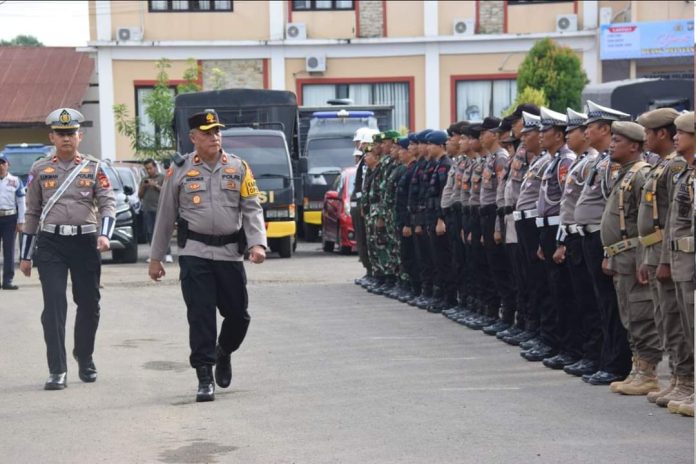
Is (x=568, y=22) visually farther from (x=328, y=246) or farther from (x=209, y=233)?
(x=209, y=233)

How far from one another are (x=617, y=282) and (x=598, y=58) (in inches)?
1287

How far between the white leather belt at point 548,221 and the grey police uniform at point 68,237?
11.9ft

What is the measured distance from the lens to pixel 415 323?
1578cm

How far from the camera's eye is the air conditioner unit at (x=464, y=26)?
42.7 m

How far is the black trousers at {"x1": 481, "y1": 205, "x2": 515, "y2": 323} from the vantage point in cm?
1452

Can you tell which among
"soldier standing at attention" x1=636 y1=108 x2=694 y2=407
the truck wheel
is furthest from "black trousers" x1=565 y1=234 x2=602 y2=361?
the truck wheel

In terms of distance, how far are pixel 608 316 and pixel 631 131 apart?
1520mm

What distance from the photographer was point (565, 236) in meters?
11.6

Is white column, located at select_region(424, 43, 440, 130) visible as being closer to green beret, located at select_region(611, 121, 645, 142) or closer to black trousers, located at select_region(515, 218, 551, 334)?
black trousers, located at select_region(515, 218, 551, 334)

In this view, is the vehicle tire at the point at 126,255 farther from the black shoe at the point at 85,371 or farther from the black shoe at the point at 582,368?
the black shoe at the point at 582,368

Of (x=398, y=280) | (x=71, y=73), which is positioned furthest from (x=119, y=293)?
(x=71, y=73)

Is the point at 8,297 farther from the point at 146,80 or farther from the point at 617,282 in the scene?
the point at 146,80

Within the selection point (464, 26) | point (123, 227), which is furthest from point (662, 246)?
point (464, 26)

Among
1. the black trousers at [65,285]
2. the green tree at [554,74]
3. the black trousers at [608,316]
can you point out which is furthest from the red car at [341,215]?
the black trousers at [608,316]
